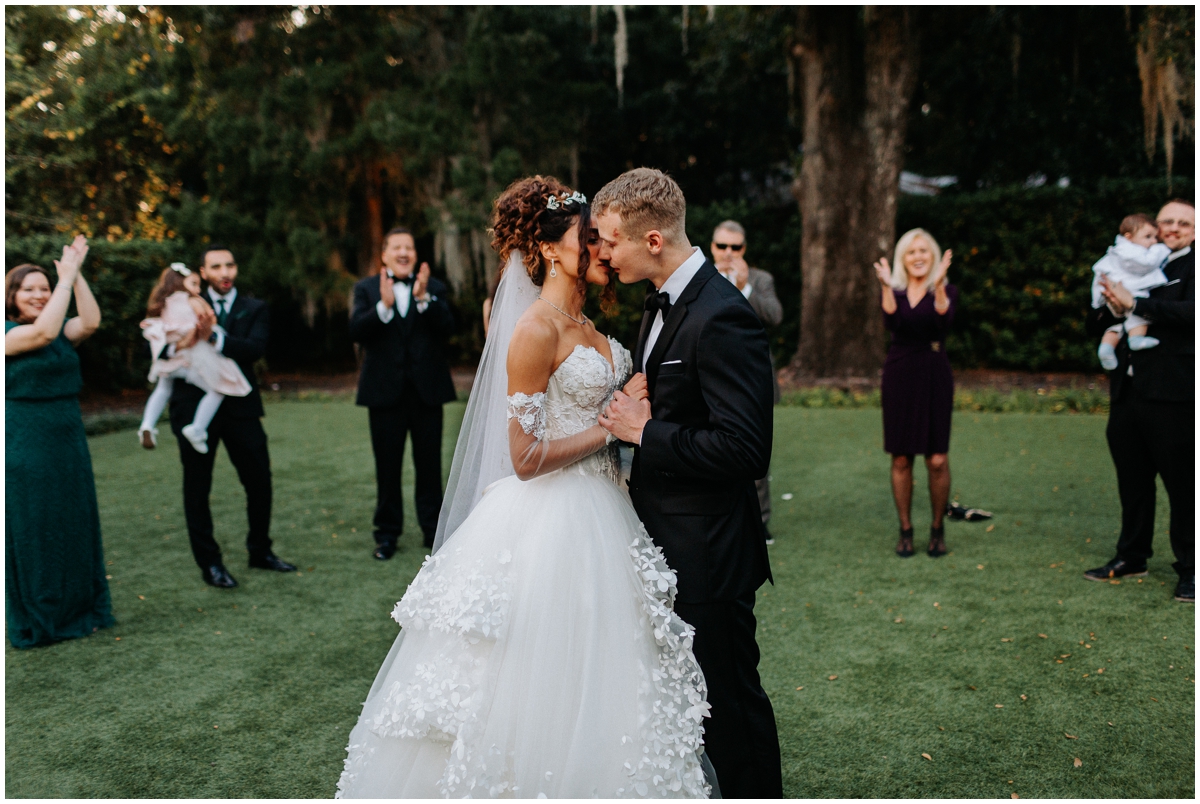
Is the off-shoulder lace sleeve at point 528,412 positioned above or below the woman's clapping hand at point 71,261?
below

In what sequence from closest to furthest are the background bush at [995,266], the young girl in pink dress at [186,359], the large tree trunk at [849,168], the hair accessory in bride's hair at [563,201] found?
the hair accessory in bride's hair at [563,201], the young girl in pink dress at [186,359], the large tree trunk at [849,168], the background bush at [995,266]

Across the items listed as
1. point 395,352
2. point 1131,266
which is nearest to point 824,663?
point 1131,266

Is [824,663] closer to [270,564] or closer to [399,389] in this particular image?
[399,389]

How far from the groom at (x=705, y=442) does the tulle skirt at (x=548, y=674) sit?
0.28 feet

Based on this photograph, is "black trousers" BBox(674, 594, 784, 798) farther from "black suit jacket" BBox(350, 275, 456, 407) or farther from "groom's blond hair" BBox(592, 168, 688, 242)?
"black suit jacket" BBox(350, 275, 456, 407)

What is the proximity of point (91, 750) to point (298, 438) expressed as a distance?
7042mm

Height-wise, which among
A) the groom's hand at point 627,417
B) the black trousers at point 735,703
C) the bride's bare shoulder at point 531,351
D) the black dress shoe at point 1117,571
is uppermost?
the bride's bare shoulder at point 531,351

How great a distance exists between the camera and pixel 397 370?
223 inches

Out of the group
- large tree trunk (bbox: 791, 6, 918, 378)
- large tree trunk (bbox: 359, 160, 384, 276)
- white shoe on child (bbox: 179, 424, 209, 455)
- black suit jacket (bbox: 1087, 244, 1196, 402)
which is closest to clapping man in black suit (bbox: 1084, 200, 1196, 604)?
black suit jacket (bbox: 1087, 244, 1196, 402)

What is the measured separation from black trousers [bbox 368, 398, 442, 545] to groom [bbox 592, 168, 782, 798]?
11.6ft

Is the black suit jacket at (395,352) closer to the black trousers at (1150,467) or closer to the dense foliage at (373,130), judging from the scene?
the black trousers at (1150,467)

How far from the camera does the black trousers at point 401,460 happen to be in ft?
18.6

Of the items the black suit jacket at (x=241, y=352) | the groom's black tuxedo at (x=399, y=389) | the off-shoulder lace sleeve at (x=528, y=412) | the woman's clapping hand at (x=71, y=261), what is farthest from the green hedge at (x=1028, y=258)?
the woman's clapping hand at (x=71, y=261)

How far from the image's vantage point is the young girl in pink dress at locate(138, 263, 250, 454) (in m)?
4.93
